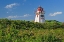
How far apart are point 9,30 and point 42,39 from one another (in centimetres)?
329

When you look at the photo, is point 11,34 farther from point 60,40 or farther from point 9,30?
point 60,40

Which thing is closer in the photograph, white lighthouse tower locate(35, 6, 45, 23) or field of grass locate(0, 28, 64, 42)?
field of grass locate(0, 28, 64, 42)

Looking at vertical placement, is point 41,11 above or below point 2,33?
above

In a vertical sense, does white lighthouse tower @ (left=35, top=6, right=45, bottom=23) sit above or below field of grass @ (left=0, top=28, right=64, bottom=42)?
above

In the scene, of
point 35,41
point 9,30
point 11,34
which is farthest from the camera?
point 9,30

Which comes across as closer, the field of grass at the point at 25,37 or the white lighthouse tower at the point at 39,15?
the field of grass at the point at 25,37

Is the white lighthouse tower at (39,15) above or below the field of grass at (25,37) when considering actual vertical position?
above

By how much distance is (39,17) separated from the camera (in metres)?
27.7

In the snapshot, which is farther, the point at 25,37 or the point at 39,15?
the point at 39,15

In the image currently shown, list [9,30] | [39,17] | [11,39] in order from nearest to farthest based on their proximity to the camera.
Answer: [11,39] → [9,30] → [39,17]

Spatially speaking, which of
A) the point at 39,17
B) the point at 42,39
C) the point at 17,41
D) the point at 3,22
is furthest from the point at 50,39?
the point at 39,17

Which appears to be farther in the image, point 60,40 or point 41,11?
point 41,11

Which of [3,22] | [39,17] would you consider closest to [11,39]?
[3,22]

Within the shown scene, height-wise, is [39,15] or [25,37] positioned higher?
[39,15]
